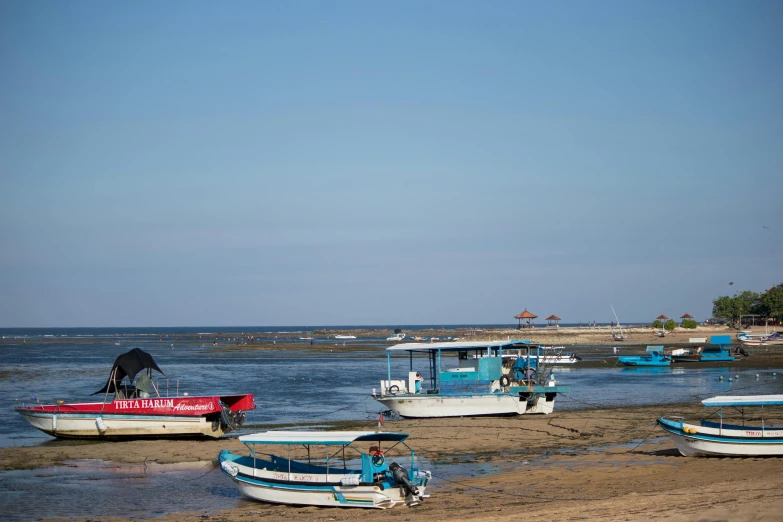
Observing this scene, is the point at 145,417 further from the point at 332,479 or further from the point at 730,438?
the point at 730,438

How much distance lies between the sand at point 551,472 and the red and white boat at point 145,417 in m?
0.52

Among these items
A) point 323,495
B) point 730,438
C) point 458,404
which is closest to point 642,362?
point 458,404

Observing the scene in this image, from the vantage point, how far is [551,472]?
20844 millimetres

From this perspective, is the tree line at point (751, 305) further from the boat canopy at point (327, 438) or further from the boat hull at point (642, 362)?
the boat canopy at point (327, 438)

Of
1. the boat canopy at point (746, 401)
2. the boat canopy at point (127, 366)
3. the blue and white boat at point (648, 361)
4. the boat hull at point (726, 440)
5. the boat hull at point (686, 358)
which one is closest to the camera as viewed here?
the boat hull at point (726, 440)

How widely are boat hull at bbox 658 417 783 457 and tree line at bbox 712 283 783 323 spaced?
103813 mm

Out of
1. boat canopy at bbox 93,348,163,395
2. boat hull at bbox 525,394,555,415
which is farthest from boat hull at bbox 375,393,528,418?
boat canopy at bbox 93,348,163,395

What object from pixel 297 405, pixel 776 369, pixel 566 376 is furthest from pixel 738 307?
pixel 297 405

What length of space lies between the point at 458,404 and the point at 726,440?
1261 cm

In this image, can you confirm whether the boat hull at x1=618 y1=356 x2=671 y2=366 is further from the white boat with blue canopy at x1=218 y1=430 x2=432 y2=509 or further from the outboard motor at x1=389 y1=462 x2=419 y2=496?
the outboard motor at x1=389 y1=462 x2=419 y2=496

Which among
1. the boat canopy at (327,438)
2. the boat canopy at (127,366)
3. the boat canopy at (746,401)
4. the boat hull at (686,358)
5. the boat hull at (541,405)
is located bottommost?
the boat hull at (686,358)

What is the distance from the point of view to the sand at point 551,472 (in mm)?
15969

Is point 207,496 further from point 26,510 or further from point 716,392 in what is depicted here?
point 716,392

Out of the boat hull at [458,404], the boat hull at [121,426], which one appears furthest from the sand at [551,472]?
the boat hull at [458,404]
